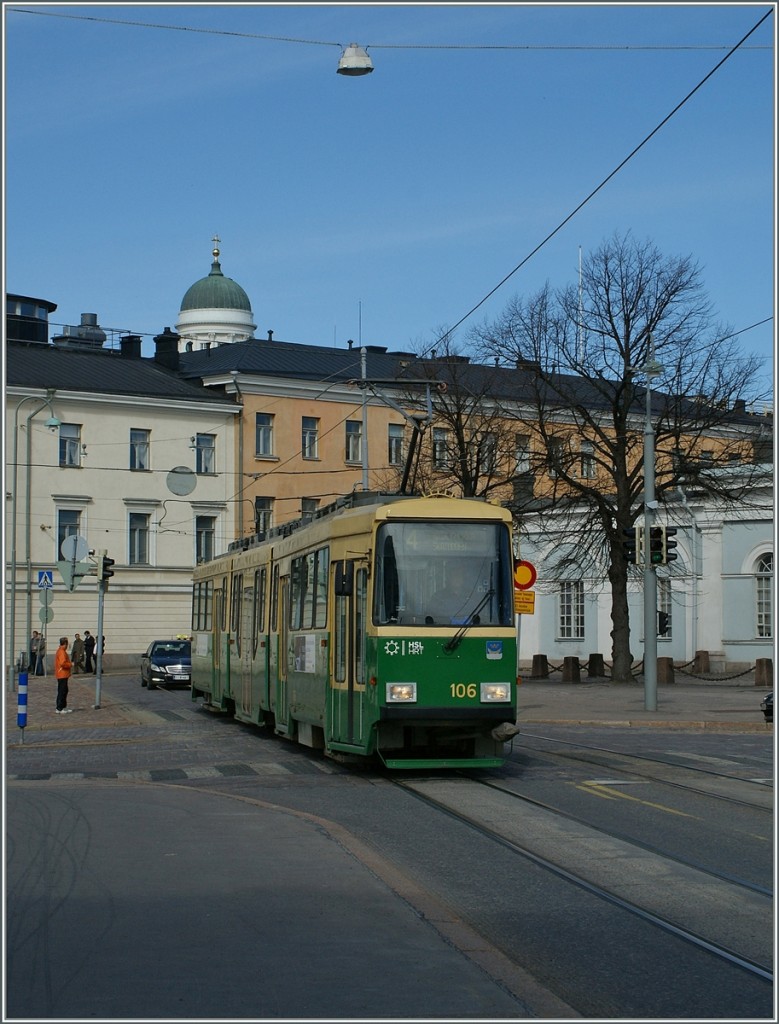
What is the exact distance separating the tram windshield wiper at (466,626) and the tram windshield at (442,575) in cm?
1

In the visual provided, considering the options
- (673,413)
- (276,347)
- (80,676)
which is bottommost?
(80,676)

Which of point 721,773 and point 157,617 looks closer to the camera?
point 721,773

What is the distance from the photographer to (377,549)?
17.9 metres

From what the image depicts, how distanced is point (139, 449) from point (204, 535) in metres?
5.09

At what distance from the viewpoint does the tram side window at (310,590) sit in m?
20.0

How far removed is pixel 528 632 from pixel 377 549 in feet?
150

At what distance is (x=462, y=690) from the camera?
696 inches

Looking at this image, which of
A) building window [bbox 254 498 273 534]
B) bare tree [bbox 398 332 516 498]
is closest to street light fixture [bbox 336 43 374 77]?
bare tree [bbox 398 332 516 498]

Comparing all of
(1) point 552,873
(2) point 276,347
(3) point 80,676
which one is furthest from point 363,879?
(2) point 276,347

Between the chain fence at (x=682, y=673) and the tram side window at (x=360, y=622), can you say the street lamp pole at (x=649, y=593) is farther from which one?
the tram side window at (x=360, y=622)

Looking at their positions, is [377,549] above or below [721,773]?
above

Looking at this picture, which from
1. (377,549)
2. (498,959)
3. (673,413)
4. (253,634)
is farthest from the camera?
(673,413)

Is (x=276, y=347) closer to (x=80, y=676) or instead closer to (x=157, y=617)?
(x=157, y=617)

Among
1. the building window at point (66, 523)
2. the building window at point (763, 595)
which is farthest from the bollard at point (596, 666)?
the building window at point (66, 523)
